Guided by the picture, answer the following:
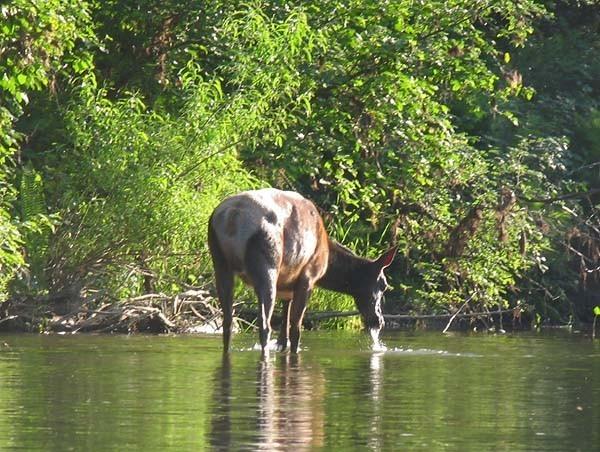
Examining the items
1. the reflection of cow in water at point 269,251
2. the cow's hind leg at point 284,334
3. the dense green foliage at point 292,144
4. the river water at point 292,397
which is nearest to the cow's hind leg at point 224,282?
the reflection of cow in water at point 269,251

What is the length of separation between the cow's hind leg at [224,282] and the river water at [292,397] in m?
0.32

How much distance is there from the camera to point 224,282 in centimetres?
1856

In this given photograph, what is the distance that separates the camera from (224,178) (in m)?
22.5

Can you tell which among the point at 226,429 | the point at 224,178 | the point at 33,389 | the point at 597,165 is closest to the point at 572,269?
the point at 597,165

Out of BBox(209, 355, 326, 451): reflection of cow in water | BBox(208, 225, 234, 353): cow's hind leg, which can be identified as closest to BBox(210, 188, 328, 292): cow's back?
BBox(208, 225, 234, 353): cow's hind leg

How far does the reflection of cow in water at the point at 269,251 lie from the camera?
18047 millimetres

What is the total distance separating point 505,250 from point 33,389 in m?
13.5

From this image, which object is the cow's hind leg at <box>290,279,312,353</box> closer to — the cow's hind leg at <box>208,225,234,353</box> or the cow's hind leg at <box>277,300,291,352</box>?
the cow's hind leg at <box>277,300,291,352</box>

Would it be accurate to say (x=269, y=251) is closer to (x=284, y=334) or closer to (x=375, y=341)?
(x=284, y=334)

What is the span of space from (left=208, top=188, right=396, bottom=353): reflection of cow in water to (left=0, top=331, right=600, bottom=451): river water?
18.7 inches

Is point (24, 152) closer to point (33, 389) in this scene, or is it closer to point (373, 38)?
point (373, 38)

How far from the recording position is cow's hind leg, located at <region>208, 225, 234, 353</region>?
18.4m

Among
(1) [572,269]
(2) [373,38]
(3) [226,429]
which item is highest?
(2) [373,38]

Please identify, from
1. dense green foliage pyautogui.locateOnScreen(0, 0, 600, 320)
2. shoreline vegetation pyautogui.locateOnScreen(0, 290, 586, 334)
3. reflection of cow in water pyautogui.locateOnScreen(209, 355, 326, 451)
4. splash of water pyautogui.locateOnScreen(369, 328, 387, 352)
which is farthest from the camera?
shoreline vegetation pyautogui.locateOnScreen(0, 290, 586, 334)
